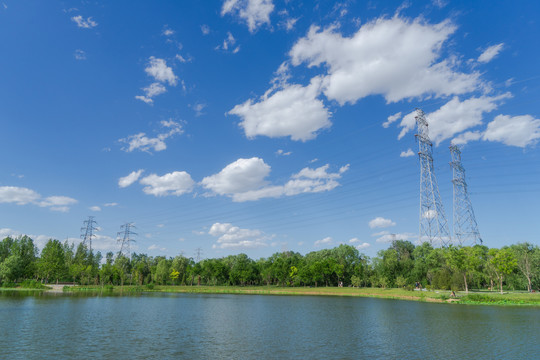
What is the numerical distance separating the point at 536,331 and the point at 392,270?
279 feet

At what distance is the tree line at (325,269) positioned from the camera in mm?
88375


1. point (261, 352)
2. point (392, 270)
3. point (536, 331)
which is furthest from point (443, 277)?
point (261, 352)

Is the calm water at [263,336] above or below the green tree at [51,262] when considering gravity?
below

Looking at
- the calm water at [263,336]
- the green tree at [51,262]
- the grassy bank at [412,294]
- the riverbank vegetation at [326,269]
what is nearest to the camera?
the calm water at [263,336]

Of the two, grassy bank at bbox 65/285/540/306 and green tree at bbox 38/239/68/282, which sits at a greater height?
green tree at bbox 38/239/68/282

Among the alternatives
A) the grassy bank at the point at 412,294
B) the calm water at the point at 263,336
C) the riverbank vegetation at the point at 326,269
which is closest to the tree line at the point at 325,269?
the riverbank vegetation at the point at 326,269

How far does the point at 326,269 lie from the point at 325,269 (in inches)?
18.5

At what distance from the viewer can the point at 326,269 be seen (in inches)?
4958

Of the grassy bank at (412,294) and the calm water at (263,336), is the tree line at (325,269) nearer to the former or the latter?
the grassy bank at (412,294)

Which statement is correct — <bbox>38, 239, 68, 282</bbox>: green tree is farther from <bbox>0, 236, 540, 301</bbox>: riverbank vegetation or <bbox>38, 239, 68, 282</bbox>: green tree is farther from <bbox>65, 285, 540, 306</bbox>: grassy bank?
<bbox>65, 285, 540, 306</bbox>: grassy bank

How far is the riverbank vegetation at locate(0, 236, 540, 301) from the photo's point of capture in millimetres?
88188

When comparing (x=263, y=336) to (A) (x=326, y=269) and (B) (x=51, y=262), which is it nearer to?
(A) (x=326, y=269)

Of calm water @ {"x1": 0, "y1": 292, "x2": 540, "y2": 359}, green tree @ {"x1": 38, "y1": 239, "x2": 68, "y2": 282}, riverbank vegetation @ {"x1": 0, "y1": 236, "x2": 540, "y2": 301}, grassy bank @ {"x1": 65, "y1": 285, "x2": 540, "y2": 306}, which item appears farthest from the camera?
green tree @ {"x1": 38, "y1": 239, "x2": 68, "y2": 282}

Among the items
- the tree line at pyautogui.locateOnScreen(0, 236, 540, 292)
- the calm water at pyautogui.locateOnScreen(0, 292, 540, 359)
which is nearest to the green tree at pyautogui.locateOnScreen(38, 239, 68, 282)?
the tree line at pyautogui.locateOnScreen(0, 236, 540, 292)
